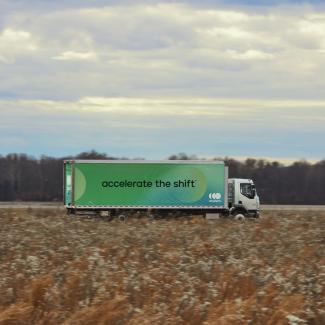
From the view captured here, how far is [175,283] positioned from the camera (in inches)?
419

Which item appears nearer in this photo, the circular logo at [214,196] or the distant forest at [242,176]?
the circular logo at [214,196]

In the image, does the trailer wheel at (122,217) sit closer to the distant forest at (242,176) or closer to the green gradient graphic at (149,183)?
the green gradient graphic at (149,183)

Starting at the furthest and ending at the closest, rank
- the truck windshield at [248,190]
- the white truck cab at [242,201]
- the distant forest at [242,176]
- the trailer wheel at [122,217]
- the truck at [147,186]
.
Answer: the distant forest at [242,176]
the truck windshield at [248,190]
the white truck cab at [242,201]
the truck at [147,186]
the trailer wheel at [122,217]

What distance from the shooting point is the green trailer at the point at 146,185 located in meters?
35.3

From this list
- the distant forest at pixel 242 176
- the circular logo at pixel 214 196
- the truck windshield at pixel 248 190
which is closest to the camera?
the circular logo at pixel 214 196

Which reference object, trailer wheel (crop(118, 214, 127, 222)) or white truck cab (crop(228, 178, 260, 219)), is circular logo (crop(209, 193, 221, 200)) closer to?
white truck cab (crop(228, 178, 260, 219))

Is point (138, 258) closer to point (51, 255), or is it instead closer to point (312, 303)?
point (51, 255)

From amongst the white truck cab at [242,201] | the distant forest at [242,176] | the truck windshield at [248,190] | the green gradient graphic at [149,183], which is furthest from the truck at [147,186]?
the distant forest at [242,176]

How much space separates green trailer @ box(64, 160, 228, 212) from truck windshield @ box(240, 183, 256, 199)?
5.86ft

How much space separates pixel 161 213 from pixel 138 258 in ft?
73.1

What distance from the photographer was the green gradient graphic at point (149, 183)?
116 ft

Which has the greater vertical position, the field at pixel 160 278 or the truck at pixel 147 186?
the truck at pixel 147 186

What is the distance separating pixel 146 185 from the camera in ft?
116

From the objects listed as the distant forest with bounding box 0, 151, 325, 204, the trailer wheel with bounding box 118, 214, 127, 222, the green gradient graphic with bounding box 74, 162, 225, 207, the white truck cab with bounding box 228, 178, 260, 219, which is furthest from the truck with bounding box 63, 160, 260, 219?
the distant forest with bounding box 0, 151, 325, 204
